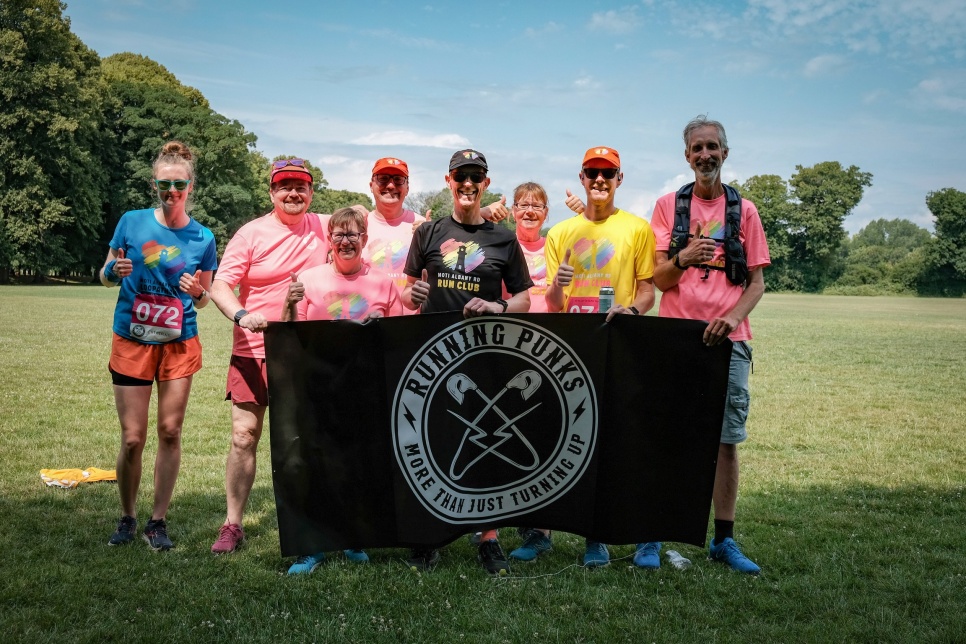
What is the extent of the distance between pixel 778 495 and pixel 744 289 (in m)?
2.84

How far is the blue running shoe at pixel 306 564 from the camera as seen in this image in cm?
504

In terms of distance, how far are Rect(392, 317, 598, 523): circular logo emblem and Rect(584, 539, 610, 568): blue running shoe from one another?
589 mm

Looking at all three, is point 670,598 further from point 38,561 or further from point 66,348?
point 66,348

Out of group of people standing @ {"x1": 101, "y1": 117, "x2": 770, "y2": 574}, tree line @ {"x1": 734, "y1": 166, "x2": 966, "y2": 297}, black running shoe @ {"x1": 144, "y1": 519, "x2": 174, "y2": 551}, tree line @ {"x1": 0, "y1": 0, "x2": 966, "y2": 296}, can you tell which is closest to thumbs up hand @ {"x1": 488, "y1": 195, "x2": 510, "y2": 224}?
group of people standing @ {"x1": 101, "y1": 117, "x2": 770, "y2": 574}

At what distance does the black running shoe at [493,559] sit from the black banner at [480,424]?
0.80 feet

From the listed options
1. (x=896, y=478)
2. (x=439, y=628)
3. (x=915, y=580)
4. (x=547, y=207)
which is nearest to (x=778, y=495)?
(x=896, y=478)

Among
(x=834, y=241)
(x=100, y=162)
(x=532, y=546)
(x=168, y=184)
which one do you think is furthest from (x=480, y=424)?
(x=834, y=241)

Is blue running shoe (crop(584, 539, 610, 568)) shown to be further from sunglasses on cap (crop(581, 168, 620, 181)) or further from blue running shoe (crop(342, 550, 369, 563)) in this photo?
sunglasses on cap (crop(581, 168, 620, 181))

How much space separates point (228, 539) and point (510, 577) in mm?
1946

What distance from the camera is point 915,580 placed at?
5086 millimetres

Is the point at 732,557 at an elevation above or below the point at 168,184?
below

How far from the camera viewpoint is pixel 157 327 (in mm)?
5512

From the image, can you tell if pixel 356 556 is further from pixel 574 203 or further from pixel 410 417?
pixel 574 203

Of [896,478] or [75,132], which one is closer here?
[896,478]
